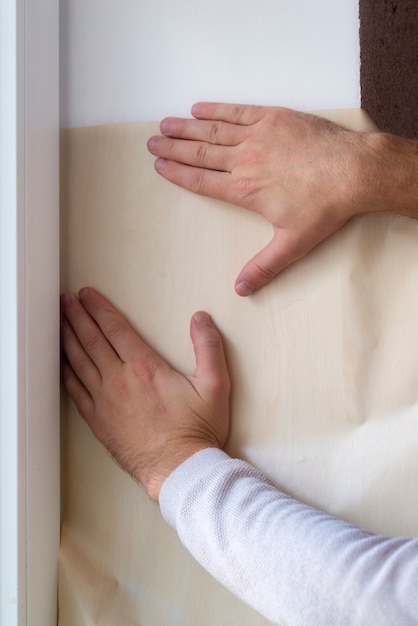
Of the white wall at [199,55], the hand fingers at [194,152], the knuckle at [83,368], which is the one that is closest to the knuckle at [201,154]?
the hand fingers at [194,152]

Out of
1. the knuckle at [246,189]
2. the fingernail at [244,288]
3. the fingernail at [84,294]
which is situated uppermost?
the knuckle at [246,189]

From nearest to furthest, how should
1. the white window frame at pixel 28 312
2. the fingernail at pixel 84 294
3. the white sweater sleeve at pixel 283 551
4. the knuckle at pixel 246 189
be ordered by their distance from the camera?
the white sweater sleeve at pixel 283 551, the white window frame at pixel 28 312, the knuckle at pixel 246 189, the fingernail at pixel 84 294

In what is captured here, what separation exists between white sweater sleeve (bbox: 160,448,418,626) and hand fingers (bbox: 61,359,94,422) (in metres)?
0.22

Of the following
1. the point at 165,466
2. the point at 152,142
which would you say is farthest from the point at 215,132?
the point at 165,466

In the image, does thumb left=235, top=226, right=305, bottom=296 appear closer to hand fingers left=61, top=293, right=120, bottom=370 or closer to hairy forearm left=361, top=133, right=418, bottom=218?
hairy forearm left=361, top=133, right=418, bottom=218

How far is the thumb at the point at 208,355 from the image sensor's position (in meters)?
1.17

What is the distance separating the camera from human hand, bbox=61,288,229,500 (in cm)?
116

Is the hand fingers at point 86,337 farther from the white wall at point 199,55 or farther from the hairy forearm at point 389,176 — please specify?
the hairy forearm at point 389,176

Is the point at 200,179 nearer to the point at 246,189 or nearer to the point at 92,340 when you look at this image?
the point at 246,189

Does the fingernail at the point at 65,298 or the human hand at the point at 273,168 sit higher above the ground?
the human hand at the point at 273,168

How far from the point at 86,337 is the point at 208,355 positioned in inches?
9.3

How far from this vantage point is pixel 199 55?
48.6 inches

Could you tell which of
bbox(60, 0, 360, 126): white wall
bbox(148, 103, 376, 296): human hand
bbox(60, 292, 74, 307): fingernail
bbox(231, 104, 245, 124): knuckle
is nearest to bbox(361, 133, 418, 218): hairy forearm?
bbox(148, 103, 376, 296): human hand

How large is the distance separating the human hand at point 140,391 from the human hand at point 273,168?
0.19 m
